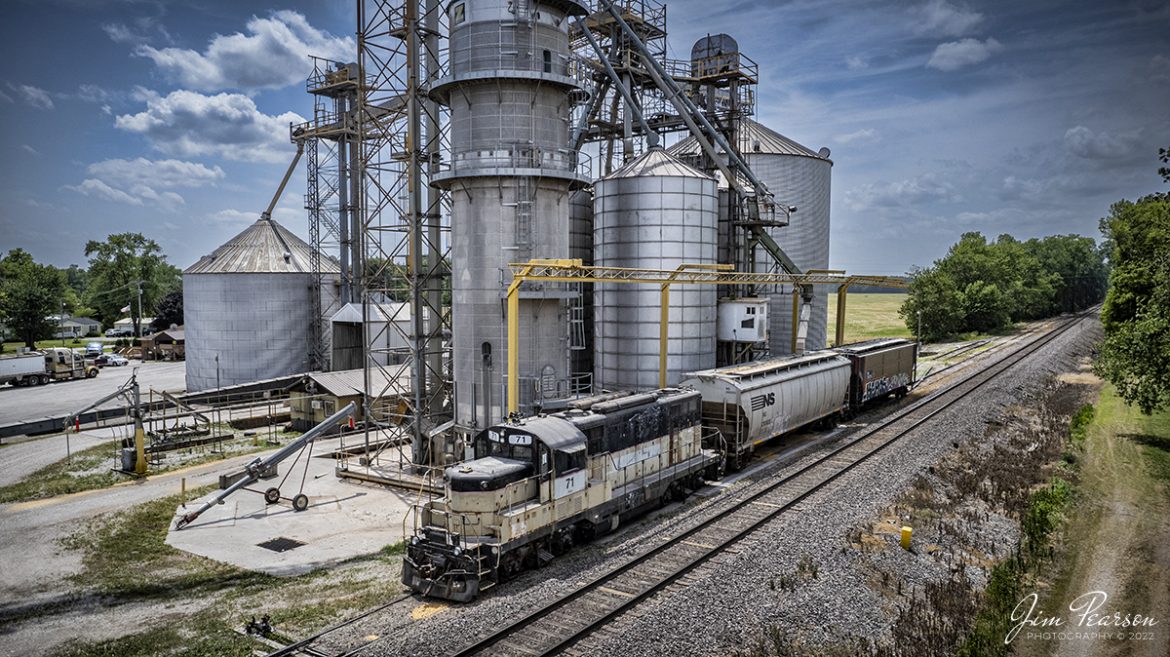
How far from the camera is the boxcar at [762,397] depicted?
27156mm

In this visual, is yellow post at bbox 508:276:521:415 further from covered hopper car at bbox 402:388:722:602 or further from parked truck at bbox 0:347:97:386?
parked truck at bbox 0:347:97:386

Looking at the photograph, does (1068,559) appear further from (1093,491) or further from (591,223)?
(591,223)

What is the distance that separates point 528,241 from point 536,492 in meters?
12.1

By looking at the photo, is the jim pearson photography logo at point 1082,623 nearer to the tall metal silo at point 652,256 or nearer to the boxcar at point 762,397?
the boxcar at point 762,397

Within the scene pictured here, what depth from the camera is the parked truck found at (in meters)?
57.8

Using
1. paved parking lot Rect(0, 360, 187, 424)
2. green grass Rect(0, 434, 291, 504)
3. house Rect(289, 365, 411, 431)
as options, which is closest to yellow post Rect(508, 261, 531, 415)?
house Rect(289, 365, 411, 431)

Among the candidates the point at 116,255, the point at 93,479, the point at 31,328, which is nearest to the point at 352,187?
the point at 93,479

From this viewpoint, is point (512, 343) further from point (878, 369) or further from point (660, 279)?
point (878, 369)

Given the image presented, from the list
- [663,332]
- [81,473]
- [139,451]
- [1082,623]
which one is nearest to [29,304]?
[81,473]

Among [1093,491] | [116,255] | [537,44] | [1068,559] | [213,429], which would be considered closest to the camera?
[1068,559]

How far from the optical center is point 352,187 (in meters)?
52.8

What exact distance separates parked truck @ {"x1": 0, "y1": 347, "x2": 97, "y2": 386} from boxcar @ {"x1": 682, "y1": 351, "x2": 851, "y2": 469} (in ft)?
188

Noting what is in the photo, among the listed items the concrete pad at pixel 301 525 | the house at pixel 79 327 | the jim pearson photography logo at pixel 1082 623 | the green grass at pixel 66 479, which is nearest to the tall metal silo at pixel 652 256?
the concrete pad at pixel 301 525

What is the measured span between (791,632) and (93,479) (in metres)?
29.1
